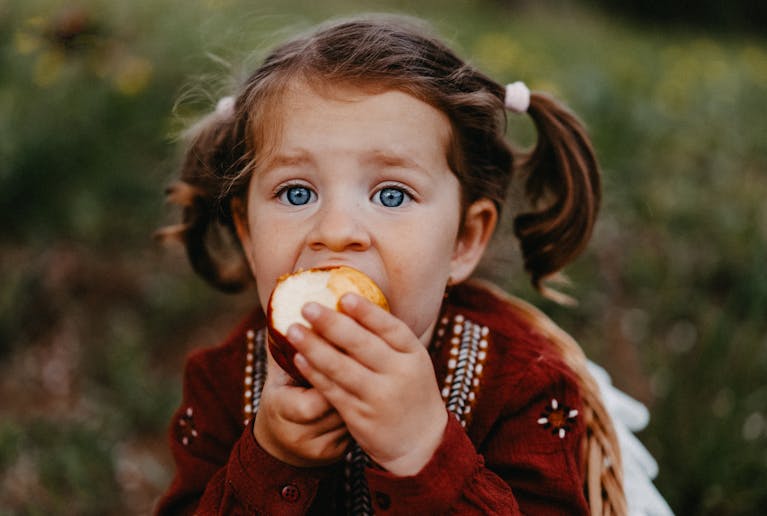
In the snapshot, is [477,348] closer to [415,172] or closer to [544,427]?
[544,427]

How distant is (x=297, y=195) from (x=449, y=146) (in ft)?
1.05

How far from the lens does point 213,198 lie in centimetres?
182

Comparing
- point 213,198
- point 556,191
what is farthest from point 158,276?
point 556,191

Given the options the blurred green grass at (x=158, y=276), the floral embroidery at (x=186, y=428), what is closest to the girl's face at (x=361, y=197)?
the floral embroidery at (x=186, y=428)

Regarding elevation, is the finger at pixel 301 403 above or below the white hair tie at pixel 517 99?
below

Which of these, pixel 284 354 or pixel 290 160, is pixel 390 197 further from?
pixel 284 354

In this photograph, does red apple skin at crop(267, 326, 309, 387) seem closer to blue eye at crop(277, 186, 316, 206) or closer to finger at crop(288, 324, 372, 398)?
finger at crop(288, 324, 372, 398)

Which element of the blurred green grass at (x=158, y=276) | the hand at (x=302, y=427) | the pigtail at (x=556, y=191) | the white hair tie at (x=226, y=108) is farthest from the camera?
the blurred green grass at (x=158, y=276)

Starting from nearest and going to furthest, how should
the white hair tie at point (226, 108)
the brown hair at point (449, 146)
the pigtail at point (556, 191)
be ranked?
the brown hair at point (449, 146), the white hair tie at point (226, 108), the pigtail at point (556, 191)

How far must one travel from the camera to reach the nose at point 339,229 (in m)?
1.25

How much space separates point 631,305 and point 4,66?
275cm

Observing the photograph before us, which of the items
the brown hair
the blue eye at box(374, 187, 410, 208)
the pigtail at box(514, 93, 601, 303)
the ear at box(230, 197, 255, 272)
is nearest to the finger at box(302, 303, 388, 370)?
the blue eye at box(374, 187, 410, 208)

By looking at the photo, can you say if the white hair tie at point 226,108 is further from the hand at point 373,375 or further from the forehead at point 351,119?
the hand at point 373,375

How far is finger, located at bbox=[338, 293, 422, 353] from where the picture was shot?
43.7 inches
